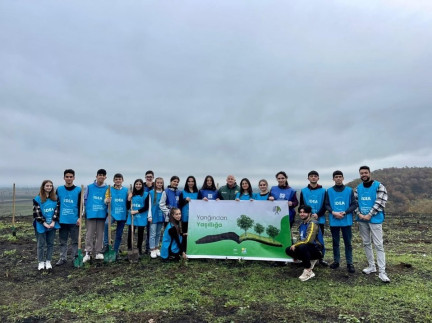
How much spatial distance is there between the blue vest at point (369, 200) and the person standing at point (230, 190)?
126 inches

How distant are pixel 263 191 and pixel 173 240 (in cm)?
284

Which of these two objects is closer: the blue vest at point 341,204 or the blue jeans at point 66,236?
the blue vest at point 341,204

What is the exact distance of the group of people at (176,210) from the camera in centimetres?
691

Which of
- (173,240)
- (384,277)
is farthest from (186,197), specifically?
(384,277)

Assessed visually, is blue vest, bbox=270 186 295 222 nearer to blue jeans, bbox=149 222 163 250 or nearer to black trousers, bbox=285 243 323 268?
black trousers, bbox=285 243 323 268

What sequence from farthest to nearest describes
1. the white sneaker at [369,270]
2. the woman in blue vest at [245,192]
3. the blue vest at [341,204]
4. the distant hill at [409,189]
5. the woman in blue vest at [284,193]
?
the distant hill at [409,189] < the woman in blue vest at [245,192] < the woman in blue vest at [284,193] < the blue vest at [341,204] < the white sneaker at [369,270]

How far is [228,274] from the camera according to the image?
7.10 metres

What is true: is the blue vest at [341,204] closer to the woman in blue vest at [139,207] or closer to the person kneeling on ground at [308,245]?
the person kneeling on ground at [308,245]

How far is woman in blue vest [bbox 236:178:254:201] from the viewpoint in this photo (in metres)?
8.40

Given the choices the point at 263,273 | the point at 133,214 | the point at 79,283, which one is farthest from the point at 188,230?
the point at 79,283

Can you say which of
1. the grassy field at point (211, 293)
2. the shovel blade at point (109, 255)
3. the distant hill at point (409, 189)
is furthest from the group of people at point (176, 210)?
the distant hill at point (409, 189)

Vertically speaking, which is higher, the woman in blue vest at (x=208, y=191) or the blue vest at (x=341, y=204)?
the woman in blue vest at (x=208, y=191)

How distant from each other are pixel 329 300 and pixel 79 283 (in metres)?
5.34

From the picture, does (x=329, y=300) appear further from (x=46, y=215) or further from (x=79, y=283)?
(x=46, y=215)
